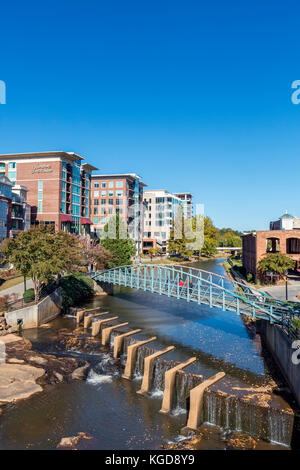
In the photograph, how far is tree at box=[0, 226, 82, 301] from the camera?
3177 centimetres

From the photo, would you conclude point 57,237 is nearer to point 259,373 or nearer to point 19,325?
point 19,325

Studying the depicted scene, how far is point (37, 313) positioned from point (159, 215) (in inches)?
3219

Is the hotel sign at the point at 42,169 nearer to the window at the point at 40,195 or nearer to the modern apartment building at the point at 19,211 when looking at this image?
the window at the point at 40,195

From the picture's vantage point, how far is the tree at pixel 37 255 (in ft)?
104

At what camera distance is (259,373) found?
67.7 feet

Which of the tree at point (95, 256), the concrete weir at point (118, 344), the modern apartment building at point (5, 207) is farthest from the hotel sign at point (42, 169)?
the concrete weir at point (118, 344)

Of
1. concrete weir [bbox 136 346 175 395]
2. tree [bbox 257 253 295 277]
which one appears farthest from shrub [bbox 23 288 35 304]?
tree [bbox 257 253 295 277]

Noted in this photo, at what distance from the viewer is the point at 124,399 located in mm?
19047

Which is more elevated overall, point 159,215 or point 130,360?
point 159,215

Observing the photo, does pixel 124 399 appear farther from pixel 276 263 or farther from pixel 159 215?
pixel 159 215

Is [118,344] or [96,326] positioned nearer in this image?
[118,344]

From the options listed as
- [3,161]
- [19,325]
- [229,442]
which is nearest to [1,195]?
[3,161]

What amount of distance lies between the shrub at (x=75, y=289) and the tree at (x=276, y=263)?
2298 cm

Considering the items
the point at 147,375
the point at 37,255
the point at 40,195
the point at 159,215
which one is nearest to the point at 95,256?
the point at 37,255
